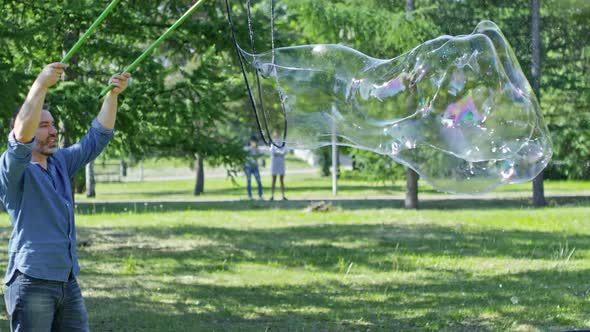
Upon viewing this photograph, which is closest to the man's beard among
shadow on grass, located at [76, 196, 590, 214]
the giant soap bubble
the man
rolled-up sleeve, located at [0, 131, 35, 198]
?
the man

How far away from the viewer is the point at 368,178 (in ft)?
57.6

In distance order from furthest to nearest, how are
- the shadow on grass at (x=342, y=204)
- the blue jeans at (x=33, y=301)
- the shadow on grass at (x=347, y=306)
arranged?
1. the shadow on grass at (x=342, y=204)
2. the shadow on grass at (x=347, y=306)
3. the blue jeans at (x=33, y=301)

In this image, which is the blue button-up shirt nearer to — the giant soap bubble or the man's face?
the man's face

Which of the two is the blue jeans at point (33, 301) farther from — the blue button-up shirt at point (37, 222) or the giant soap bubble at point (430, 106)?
the giant soap bubble at point (430, 106)

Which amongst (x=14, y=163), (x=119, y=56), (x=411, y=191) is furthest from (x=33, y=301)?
(x=411, y=191)

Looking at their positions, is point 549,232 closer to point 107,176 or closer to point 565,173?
point 565,173

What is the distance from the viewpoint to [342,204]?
671 inches

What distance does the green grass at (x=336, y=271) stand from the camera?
6574 mm

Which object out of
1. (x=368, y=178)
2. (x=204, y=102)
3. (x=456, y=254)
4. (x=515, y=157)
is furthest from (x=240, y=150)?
(x=515, y=157)

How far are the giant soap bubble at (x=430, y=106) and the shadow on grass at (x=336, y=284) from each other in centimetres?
125

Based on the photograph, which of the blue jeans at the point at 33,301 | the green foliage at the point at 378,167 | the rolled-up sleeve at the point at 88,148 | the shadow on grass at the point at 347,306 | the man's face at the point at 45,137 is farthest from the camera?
the green foliage at the point at 378,167

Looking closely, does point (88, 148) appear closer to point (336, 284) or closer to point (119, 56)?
point (336, 284)

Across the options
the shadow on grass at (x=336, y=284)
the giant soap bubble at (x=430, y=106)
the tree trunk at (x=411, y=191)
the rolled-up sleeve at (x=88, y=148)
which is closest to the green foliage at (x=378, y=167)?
the tree trunk at (x=411, y=191)

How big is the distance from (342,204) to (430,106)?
446 inches
